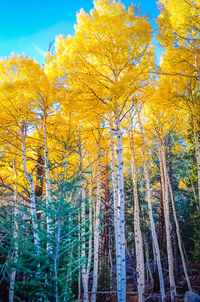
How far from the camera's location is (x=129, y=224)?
15766 mm

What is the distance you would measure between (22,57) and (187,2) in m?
4.69

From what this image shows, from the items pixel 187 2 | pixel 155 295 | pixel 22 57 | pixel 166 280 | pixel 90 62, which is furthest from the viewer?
pixel 166 280

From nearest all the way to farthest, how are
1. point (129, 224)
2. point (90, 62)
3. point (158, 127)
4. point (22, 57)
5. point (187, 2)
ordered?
point (187, 2) → point (90, 62) → point (22, 57) → point (158, 127) → point (129, 224)

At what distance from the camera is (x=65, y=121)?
671cm

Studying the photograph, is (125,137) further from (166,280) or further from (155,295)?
(166,280)

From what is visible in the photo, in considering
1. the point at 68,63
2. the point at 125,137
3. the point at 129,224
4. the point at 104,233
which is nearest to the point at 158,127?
the point at 125,137

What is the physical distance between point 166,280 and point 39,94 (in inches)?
547

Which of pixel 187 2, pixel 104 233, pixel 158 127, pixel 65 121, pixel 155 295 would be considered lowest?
pixel 155 295

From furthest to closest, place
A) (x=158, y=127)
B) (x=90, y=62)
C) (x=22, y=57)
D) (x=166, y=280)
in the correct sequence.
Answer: (x=166, y=280), (x=158, y=127), (x=22, y=57), (x=90, y=62)

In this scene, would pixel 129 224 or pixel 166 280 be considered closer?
pixel 166 280

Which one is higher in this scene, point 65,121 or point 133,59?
point 133,59

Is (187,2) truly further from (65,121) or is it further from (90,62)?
(65,121)

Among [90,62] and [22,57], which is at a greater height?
[22,57]

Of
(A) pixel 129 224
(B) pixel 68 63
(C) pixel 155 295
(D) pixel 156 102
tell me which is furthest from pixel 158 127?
(A) pixel 129 224
